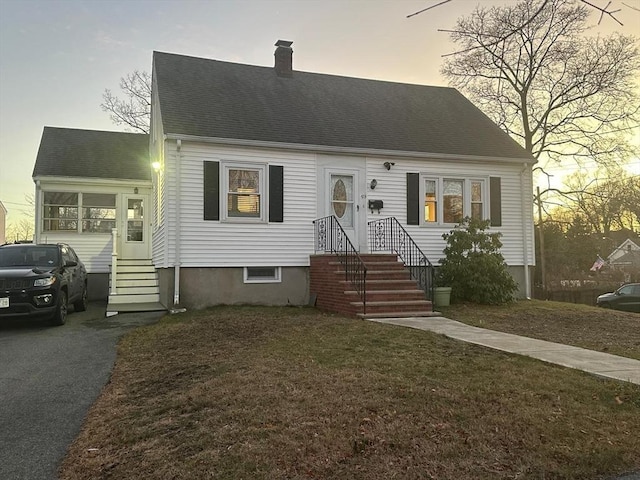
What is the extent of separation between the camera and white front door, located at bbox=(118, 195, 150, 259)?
642 inches

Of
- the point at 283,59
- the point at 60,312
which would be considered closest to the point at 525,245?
the point at 283,59

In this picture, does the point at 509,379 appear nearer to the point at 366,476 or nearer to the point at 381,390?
the point at 381,390

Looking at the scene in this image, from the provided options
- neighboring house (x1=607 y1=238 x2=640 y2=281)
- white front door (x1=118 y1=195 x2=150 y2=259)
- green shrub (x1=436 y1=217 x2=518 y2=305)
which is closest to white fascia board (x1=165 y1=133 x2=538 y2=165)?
green shrub (x1=436 y1=217 x2=518 y2=305)

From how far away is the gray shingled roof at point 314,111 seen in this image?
492 inches

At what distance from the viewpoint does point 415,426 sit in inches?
147

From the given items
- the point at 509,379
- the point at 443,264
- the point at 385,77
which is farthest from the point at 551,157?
the point at 509,379

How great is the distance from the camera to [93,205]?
16203 millimetres

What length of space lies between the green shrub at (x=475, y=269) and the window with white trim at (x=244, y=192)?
4.91 meters

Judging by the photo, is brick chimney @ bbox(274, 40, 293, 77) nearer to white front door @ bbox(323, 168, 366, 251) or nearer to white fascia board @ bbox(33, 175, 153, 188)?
white front door @ bbox(323, 168, 366, 251)

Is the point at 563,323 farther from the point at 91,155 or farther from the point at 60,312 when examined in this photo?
the point at 91,155

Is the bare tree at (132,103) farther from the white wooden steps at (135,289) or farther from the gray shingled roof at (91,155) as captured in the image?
the white wooden steps at (135,289)

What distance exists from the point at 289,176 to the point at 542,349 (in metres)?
7.53

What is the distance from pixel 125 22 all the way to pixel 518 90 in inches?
704

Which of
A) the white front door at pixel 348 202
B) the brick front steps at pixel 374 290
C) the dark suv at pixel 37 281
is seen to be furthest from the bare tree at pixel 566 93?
the dark suv at pixel 37 281
